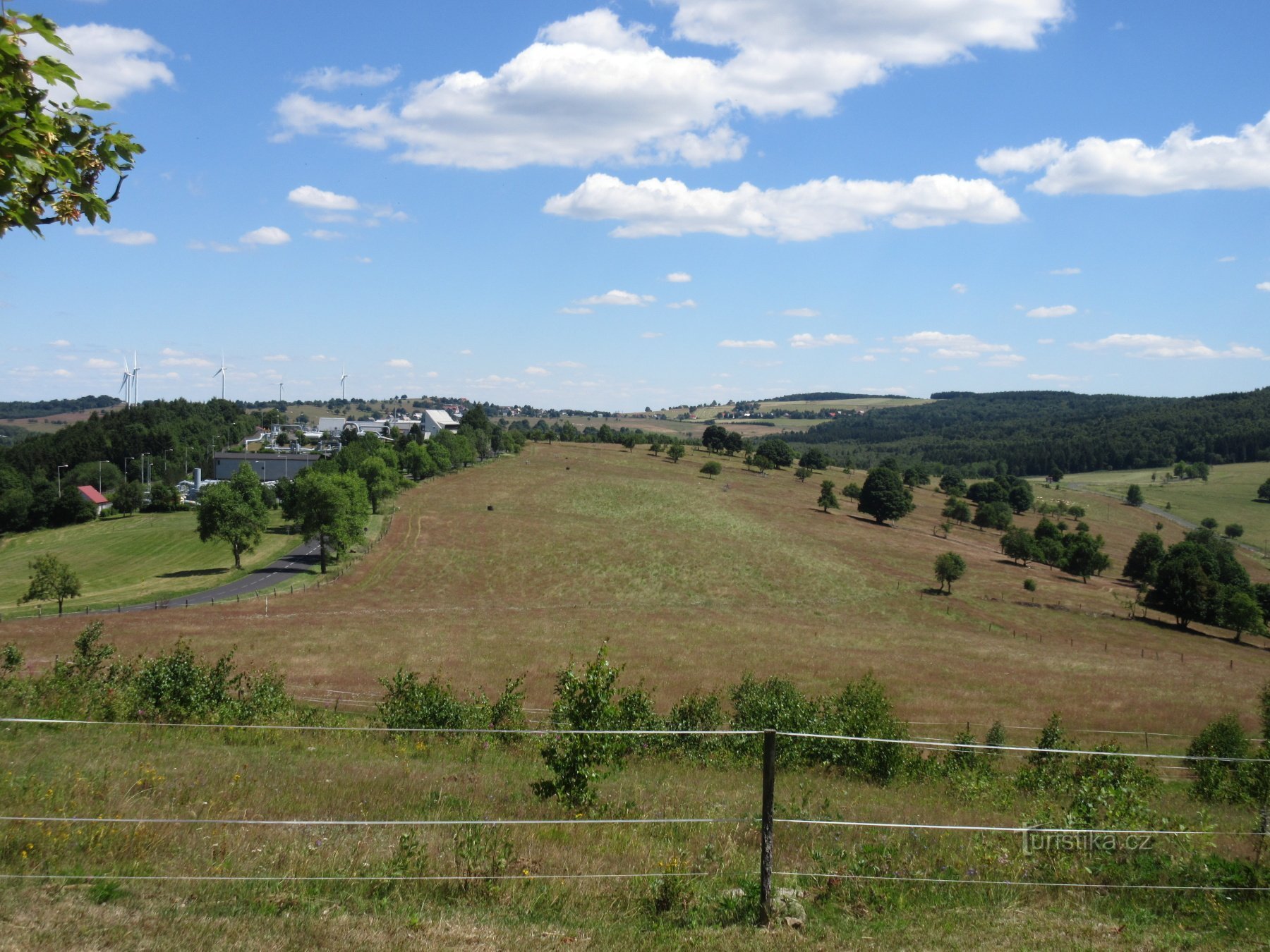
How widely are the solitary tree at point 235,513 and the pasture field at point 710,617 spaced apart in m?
11.9

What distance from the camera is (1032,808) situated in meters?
13.5

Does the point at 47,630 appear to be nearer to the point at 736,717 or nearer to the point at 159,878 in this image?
the point at 736,717

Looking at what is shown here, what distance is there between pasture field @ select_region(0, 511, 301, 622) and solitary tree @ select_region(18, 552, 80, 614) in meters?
1.55

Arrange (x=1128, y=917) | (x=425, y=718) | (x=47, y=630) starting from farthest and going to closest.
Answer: (x=47, y=630) → (x=425, y=718) → (x=1128, y=917)

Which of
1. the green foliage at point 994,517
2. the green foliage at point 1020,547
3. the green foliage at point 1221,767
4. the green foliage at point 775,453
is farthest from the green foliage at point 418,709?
the green foliage at point 775,453

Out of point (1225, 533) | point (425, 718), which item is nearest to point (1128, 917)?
point (425, 718)

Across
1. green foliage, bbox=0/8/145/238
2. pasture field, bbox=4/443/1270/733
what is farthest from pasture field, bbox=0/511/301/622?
green foliage, bbox=0/8/145/238

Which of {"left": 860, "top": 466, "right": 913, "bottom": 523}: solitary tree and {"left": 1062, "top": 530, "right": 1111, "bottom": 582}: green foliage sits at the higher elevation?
{"left": 860, "top": 466, "right": 913, "bottom": 523}: solitary tree

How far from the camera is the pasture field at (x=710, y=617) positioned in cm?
4322

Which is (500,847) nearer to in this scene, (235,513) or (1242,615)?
(235,513)

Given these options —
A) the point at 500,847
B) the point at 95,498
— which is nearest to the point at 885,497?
the point at 500,847

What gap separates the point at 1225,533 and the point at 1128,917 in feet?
539

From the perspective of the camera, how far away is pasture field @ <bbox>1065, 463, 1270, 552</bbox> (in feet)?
486

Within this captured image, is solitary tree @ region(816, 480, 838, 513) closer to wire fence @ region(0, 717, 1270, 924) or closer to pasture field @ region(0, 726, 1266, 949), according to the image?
pasture field @ region(0, 726, 1266, 949)
